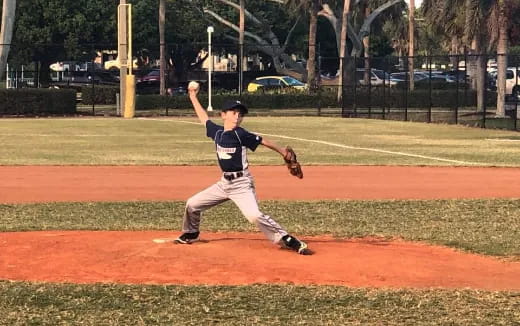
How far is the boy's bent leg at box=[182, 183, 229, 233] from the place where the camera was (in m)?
8.56

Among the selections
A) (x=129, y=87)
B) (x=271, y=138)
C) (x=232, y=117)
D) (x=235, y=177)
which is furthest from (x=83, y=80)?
(x=232, y=117)

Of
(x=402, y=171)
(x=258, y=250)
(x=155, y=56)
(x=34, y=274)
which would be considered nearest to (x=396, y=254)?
(x=258, y=250)

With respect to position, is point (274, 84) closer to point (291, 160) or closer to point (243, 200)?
point (243, 200)

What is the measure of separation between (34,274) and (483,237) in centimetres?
513

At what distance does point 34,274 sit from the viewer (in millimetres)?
7629

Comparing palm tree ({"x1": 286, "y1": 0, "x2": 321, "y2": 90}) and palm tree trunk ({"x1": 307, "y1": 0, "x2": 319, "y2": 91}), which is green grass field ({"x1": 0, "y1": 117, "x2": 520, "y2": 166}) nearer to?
palm tree trunk ({"x1": 307, "y1": 0, "x2": 319, "y2": 91})

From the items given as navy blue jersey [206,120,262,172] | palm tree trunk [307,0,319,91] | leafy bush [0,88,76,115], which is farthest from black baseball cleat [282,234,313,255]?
palm tree trunk [307,0,319,91]

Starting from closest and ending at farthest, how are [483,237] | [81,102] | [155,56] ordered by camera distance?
[483,237], [81,102], [155,56]

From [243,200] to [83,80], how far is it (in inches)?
1876

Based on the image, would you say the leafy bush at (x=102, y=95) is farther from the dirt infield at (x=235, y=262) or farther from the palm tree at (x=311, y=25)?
the dirt infield at (x=235, y=262)

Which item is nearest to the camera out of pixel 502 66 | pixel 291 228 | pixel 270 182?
pixel 291 228

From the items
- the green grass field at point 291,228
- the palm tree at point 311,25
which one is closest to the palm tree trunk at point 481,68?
the green grass field at point 291,228

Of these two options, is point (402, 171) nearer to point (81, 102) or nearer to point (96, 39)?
point (81, 102)

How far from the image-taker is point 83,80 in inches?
2140
